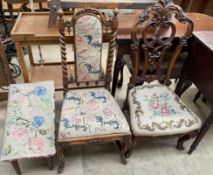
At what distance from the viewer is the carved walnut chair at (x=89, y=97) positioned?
1239 millimetres

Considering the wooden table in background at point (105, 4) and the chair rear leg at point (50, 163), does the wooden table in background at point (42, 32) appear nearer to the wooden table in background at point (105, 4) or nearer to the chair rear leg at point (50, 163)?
the wooden table in background at point (105, 4)

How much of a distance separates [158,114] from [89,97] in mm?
483

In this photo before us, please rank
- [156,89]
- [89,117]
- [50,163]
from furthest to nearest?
[156,89] < [50,163] < [89,117]

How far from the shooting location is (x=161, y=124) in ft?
4.39

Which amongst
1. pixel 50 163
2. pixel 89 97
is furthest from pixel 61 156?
pixel 89 97

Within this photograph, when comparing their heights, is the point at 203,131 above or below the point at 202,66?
below

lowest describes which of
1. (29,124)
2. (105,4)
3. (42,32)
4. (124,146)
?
(124,146)

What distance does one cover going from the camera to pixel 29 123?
133 cm

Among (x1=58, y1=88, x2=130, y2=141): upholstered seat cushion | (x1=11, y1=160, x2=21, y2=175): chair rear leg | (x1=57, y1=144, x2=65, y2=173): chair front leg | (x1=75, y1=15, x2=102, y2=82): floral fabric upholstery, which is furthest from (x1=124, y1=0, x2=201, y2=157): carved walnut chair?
(x1=11, y1=160, x2=21, y2=175): chair rear leg

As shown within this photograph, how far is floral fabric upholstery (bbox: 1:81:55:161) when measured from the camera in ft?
3.96

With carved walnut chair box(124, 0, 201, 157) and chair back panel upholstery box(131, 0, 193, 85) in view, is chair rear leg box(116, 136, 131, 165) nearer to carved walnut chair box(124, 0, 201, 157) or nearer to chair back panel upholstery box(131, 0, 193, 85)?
carved walnut chair box(124, 0, 201, 157)

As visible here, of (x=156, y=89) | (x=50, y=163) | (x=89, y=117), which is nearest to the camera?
(x=89, y=117)

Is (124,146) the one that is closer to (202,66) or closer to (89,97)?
(89,97)

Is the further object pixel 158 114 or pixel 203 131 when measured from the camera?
pixel 203 131
